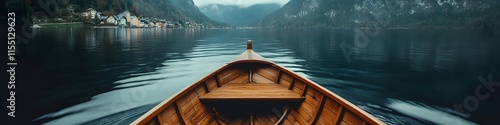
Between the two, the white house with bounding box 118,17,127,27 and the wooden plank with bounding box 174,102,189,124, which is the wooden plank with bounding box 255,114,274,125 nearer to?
the wooden plank with bounding box 174,102,189,124

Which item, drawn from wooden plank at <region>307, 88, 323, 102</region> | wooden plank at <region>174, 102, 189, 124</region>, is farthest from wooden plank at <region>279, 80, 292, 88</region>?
wooden plank at <region>174, 102, 189, 124</region>

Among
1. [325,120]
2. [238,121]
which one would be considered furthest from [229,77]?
[325,120]

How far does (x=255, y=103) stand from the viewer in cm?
798

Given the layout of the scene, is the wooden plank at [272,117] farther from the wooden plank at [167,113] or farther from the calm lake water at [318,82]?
the calm lake water at [318,82]

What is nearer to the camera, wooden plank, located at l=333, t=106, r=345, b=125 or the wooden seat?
wooden plank, located at l=333, t=106, r=345, b=125

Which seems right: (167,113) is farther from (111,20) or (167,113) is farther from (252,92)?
(111,20)

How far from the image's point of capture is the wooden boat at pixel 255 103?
6211mm

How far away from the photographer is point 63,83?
1415 centimetres

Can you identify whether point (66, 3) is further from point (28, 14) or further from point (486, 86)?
point (486, 86)

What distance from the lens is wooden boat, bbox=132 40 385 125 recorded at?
20.4 feet

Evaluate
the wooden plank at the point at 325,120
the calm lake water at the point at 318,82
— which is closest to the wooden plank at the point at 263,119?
the wooden plank at the point at 325,120

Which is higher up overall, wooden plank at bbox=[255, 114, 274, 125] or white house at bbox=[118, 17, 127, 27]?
white house at bbox=[118, 17, 127, 27]

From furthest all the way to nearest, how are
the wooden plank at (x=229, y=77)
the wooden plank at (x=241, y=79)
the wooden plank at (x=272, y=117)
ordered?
1. the wooden plank at (x=241, y=79)
2. the wooden plank at (x=229, y=77)
3. the wooden plank at (x=272, y=117)

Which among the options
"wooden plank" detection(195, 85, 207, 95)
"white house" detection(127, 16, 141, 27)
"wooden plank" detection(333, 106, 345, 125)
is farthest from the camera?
"white house" detection(127, 16, 141, 27)
